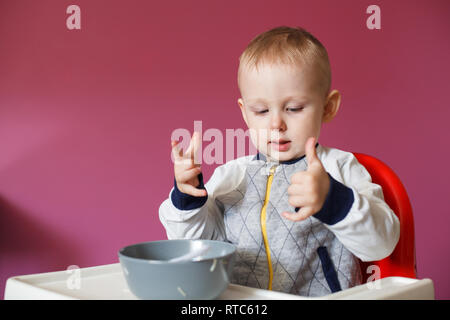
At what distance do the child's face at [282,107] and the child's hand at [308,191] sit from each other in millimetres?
216

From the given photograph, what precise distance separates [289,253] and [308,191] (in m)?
0.23

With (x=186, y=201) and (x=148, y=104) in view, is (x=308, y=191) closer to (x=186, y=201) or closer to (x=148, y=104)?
(x=186, y=201)

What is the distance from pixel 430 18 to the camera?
213 centimetres

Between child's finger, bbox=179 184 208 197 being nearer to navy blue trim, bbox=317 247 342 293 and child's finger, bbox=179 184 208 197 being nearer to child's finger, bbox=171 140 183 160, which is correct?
child's finger, bbox=171 140 183 160

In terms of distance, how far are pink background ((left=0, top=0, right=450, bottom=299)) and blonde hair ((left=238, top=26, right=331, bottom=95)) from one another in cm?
118

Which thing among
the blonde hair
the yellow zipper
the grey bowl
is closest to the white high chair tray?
the grey bowl

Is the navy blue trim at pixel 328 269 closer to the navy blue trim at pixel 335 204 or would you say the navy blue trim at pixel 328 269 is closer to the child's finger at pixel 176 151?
the navy blue trim at pixel 335 204

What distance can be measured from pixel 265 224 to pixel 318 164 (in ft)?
0.79

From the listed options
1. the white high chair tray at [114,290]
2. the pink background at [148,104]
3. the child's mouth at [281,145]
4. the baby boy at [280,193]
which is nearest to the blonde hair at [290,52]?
the baby boy at [280,193]

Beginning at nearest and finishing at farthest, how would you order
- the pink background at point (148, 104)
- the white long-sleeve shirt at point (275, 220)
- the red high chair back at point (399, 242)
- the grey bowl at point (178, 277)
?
1. the grey bowl at point (178, 277)
2. the white long-sleeve shirt at point (275, 220)
3. the red high chair back at point (399, 242)
4. the pink background at point (148, 104)

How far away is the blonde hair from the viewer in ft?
2.81

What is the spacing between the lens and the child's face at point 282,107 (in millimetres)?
842

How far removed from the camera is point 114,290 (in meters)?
0.68
